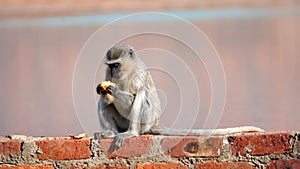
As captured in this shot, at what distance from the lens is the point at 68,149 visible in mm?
2340

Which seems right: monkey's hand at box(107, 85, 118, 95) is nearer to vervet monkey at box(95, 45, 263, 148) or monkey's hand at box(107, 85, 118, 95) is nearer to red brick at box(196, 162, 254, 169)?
vervet monkey at box(95, 45, 263, 148)

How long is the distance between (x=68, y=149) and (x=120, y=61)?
1.75 ft

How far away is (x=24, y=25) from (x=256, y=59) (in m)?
7.51

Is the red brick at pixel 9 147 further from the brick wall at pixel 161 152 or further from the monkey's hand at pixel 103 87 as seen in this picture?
the monkey's hand at pixel 103 87

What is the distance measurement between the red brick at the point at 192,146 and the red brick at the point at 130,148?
47 millimetres

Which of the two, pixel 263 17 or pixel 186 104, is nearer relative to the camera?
pixel 186 104

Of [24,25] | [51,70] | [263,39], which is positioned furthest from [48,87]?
[24,25]

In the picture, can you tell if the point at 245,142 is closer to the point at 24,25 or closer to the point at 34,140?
the point at 34,140

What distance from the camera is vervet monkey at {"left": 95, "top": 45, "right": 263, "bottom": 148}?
8.73ft

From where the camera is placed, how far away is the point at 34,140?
239 centimetres

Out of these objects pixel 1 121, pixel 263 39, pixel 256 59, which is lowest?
pixel 1 121

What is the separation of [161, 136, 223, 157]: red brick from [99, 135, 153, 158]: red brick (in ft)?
0.15

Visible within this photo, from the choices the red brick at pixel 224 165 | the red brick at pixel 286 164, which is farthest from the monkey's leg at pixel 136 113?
the red brick at pixel 286 164

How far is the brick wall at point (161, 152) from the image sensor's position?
89.9 inches
